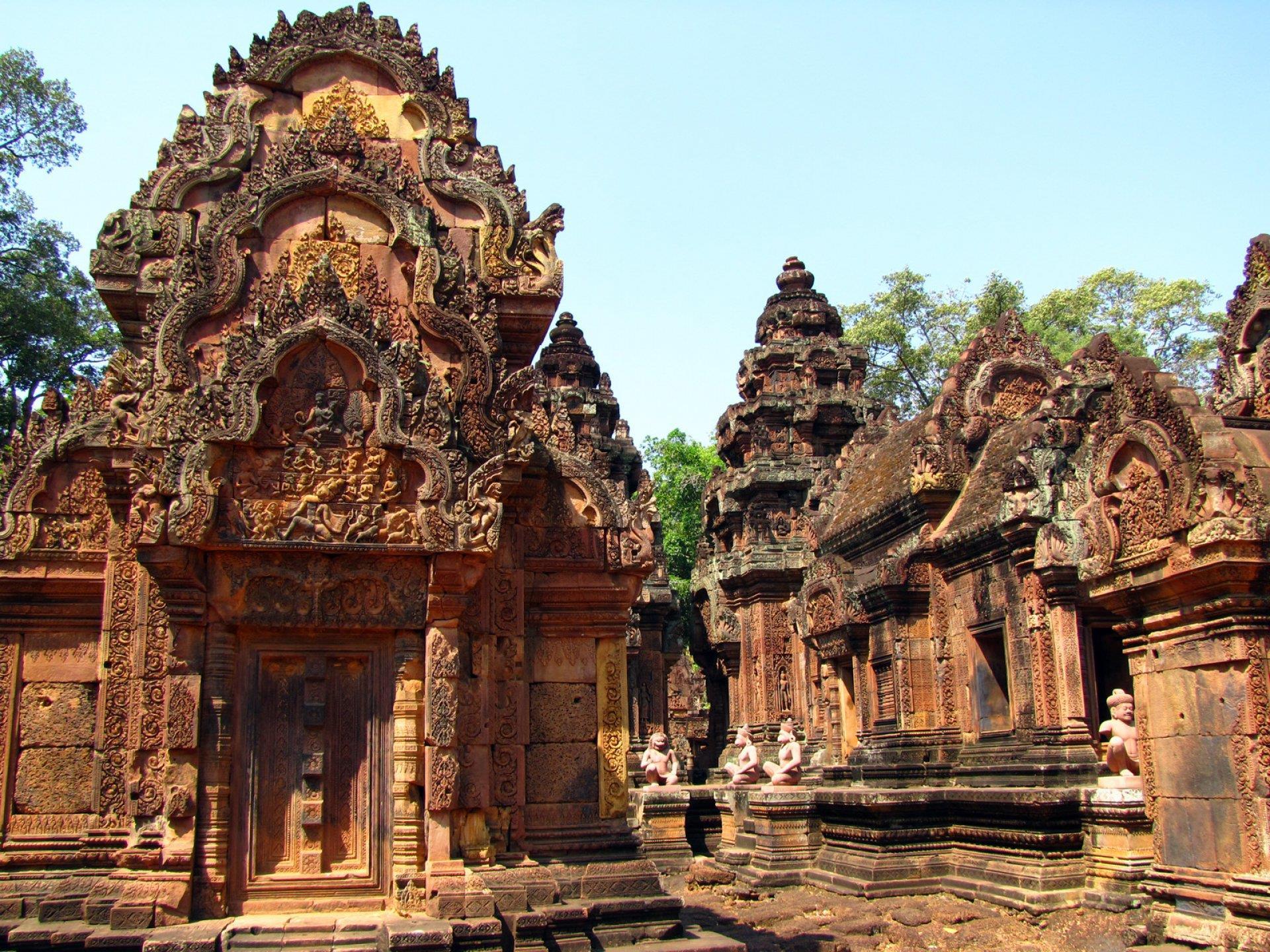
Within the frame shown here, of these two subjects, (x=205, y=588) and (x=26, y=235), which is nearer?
(x=205, y=588)

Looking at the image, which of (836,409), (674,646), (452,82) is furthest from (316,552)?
(674,646)

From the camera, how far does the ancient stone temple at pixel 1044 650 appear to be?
6500mm

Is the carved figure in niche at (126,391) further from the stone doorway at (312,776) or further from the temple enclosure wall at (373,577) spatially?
the stone doorway at (312,776)

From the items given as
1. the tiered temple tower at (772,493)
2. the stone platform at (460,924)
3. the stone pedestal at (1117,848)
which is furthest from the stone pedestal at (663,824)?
the stone platform at (460,924)

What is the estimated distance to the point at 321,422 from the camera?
7.64 m

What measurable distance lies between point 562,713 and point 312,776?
1881mm

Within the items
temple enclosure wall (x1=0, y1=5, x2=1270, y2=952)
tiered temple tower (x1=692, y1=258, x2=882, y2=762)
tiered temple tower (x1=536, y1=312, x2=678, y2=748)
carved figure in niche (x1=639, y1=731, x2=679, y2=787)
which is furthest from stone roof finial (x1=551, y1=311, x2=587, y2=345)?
temple enclosure wall (x1=0, y1=5, x2=1270, y2=952)

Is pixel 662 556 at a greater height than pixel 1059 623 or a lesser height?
greater

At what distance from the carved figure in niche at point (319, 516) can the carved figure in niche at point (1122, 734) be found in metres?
7.02

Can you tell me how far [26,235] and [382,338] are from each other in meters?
17.2

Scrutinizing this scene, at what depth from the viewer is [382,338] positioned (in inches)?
308

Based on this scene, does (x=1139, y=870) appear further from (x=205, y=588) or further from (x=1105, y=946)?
(x=205, y=588)

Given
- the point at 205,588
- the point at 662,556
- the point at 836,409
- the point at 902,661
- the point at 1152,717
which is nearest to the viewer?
the point at 1152,717

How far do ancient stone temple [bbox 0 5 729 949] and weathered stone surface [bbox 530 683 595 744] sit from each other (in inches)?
0.9
